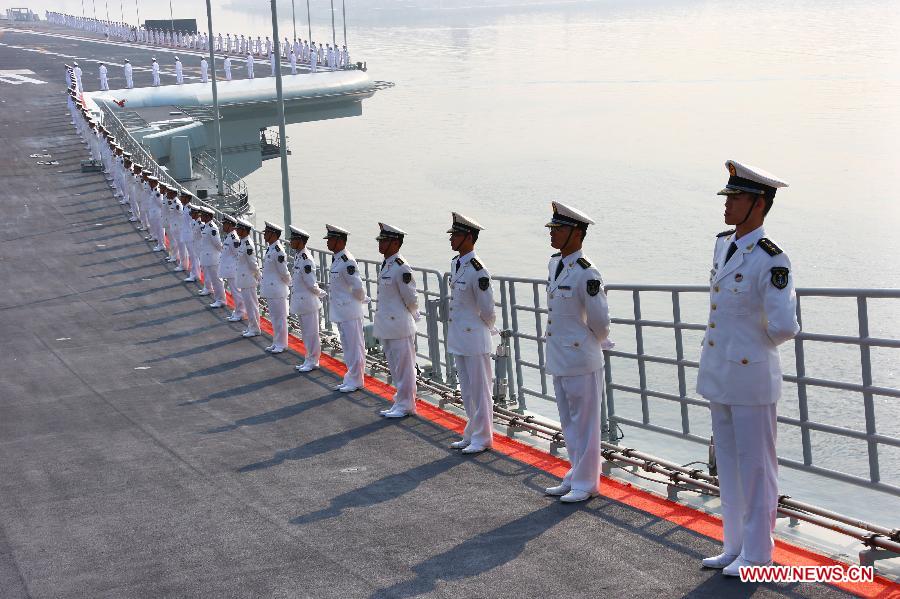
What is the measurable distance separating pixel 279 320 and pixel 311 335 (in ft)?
5.17

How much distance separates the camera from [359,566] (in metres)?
6.55

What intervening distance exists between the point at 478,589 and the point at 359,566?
2.69 feet

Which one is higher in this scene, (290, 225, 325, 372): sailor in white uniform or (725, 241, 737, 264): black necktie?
(725, 241, 737, 264): black necktie

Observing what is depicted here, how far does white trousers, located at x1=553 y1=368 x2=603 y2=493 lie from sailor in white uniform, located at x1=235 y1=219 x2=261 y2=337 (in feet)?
29.7

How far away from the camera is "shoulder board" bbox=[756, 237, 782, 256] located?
18.6ft

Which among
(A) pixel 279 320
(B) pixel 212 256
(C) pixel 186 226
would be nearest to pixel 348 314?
(A) pixel 279 320

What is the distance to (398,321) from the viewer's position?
1043cm

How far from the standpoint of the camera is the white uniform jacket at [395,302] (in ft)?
33.8

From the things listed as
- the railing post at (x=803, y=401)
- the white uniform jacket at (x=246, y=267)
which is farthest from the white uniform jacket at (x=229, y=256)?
the railing post at (x=803, y=401)

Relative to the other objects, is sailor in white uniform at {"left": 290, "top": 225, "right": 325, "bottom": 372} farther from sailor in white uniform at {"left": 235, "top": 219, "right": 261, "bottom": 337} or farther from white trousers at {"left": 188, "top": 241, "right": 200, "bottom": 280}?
white trousers at {"left": 188, "top": 241, "right": 200, "bottom": 280}

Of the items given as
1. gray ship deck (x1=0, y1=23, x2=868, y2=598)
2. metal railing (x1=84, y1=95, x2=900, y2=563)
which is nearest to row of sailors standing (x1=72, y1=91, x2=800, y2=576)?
gray ship deck (x1=0, y1=23, x2=868, y2=598)

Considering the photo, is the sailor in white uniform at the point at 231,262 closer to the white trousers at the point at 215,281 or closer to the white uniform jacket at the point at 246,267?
the white uniform jacket at the point at 246,267

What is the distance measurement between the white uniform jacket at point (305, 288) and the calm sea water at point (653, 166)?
13.4 meters

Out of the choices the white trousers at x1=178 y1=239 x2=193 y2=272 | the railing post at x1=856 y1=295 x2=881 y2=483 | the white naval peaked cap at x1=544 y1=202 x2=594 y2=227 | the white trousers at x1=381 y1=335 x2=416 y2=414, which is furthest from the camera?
the white trousers at x1=178 y1=239 x2=193 y2=272
